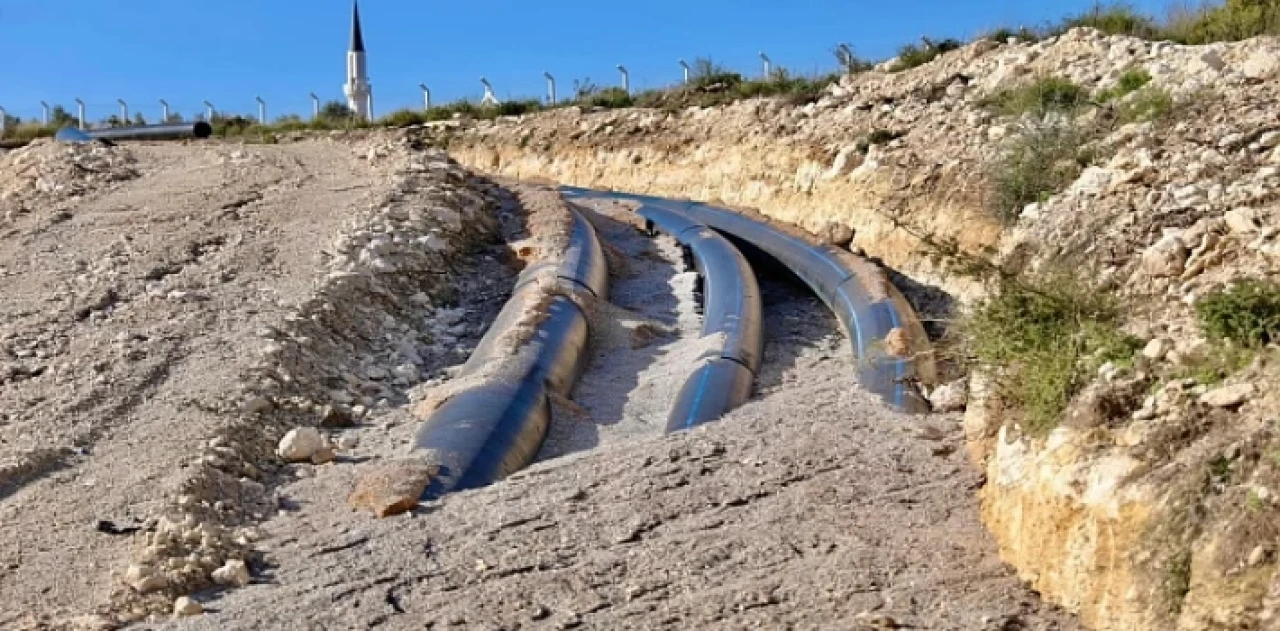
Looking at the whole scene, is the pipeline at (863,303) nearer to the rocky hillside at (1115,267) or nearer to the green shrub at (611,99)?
the rocky hillside at (1115,267)

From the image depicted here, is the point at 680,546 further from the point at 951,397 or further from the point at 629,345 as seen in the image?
the point at 629,345

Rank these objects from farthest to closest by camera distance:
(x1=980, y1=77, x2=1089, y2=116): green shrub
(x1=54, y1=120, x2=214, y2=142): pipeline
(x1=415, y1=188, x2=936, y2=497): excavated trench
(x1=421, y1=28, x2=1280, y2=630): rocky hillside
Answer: (x1=54, y1=120, x2=214, y2=142): pipeline, (x1=980, y1=77, x2=1089, y2=116): green shrub, (x1=415, y1=188, x2=936, y2=497): excavated trench, (x1=421, y1=28, x2=1280, y2=630): rocky hillside

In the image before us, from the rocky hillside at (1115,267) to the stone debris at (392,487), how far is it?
3006 millimetres

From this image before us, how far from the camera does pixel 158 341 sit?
1042cm

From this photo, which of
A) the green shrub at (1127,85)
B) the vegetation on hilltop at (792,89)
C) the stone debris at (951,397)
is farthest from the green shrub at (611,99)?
the stone debris at (951,397)

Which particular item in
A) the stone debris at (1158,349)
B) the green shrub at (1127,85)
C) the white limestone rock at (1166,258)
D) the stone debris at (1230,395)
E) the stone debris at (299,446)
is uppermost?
the green shrub at (1127,85)

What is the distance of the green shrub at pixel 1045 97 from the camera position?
13.6m

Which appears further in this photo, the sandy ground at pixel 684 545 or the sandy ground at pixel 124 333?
the sandy ground at pixel 124 333

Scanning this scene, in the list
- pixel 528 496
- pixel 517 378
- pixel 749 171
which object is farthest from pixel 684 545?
pixel 749 171

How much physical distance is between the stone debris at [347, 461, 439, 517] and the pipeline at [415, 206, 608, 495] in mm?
95

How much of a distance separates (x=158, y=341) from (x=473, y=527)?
14.8 feet

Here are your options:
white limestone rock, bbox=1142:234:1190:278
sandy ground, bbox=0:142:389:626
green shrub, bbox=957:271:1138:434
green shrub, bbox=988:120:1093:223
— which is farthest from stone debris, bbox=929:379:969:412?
sandy ground, bbox=0:142:389:626

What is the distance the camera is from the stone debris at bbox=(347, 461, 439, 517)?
7387 millimetres

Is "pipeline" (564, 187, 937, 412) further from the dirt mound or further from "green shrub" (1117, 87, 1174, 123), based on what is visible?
the dirt mound
